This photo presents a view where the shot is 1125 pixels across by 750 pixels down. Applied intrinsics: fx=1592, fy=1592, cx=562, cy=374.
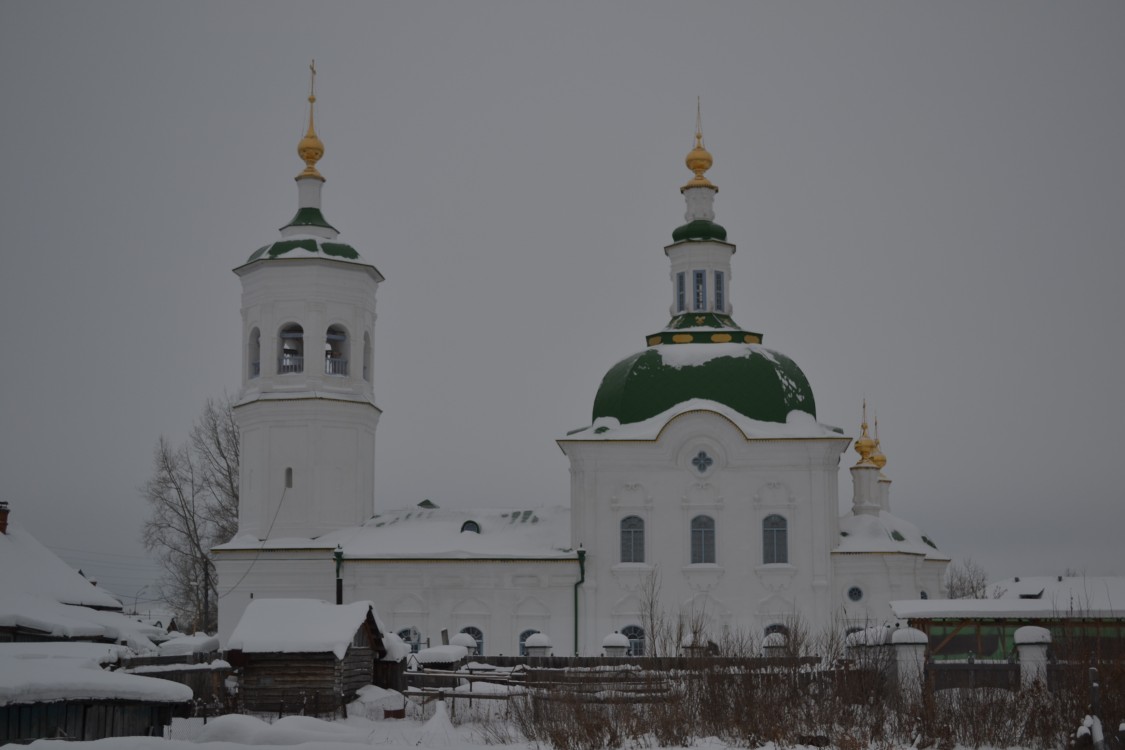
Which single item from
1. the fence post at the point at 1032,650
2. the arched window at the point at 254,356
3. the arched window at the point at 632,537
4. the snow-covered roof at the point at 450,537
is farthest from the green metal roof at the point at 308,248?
the fence post at the point at 1032,650

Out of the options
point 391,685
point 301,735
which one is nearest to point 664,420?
point 391,685

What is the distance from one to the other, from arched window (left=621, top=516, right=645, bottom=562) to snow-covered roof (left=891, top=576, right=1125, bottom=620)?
330 inches

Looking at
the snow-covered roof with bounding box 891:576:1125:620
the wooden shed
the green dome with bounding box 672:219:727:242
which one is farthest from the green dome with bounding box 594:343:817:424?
the wooden shed

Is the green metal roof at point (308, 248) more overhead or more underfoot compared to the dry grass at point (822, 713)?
Result: more overhead

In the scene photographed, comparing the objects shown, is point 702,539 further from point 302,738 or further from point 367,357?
point 302,738

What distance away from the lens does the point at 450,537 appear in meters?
39.8

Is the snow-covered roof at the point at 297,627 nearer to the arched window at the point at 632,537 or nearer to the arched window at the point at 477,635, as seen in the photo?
the arched window at the point at 477,635

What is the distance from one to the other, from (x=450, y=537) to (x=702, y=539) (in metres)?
6.36

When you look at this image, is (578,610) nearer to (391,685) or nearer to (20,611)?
(391,685)

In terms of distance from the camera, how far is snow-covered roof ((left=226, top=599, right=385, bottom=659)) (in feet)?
88.1

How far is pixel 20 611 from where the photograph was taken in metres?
31.6

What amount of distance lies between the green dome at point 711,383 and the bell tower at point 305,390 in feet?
21.6

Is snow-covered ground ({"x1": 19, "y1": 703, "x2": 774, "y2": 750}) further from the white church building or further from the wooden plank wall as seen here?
the white church building

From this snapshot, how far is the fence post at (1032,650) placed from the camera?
76.1 ft
